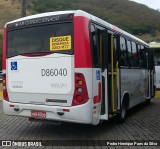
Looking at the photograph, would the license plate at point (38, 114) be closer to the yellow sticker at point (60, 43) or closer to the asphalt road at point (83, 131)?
the asphalt road at point (83, 131)

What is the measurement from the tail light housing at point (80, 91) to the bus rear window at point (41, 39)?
2.09 ft

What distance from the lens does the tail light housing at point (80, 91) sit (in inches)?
326

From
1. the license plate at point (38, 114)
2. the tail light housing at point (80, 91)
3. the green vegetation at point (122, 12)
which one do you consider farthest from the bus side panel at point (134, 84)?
the green vegetation at point (122, 12)

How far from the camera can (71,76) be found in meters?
8.36

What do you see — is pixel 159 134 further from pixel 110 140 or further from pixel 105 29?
pixel 105 29

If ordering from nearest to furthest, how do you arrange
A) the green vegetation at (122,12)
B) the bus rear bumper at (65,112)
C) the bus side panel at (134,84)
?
the bus rear bumper at (65,112) → the bus side panel at (134,84) → the green vegetation at (122,12)

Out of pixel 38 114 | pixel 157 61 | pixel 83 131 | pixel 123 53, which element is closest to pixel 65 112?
pixel 38 114

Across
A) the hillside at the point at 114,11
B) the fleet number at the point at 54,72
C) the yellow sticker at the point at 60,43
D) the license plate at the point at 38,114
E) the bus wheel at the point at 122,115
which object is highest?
the hillside at the point at 114,11

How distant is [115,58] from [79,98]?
2.31 metres

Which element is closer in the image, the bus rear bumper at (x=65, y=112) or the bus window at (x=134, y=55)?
the bus rear bumper at (x=65, y=112)

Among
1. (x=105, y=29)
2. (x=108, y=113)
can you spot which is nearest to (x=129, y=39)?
(x=105, y=29)

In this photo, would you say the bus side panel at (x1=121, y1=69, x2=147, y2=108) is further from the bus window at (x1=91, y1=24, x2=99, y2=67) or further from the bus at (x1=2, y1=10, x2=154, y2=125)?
the bus window at (x1=91, y1=24, x2=99, y2=67)

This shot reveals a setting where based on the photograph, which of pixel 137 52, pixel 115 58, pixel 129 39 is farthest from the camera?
pixel 137 52

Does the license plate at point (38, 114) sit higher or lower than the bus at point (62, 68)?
lower
